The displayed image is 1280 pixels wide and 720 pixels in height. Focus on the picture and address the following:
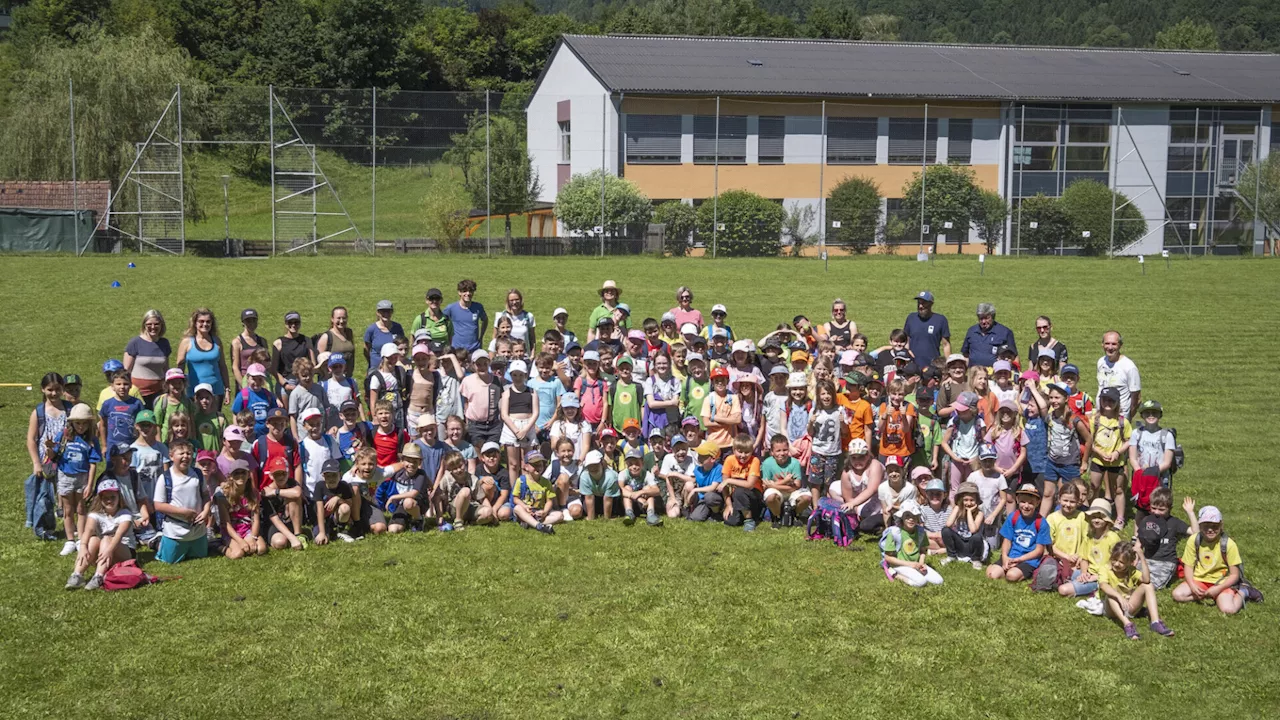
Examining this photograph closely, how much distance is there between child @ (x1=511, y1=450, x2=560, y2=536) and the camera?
11.3 m

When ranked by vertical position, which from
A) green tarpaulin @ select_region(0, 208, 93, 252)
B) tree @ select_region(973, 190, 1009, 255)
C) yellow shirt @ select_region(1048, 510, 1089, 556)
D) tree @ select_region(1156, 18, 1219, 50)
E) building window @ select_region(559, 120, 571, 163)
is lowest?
yellow shirt @ select_region(1048, 510, 1089, 556)

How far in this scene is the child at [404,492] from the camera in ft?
36.2

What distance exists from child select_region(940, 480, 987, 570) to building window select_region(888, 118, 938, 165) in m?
34.4

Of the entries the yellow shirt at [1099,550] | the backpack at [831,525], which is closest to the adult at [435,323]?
the backpack at [831,525]

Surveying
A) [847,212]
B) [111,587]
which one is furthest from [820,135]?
[111,587]

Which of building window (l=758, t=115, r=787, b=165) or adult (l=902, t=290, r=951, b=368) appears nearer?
adult (l=902, t=290, r=951, b=368)

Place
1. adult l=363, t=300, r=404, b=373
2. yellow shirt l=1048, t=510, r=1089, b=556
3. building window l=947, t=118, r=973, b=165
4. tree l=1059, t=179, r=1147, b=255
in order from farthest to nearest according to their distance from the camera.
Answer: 1. building window l=947, t=118, r=973, b=165
2. tree l=1059, t=179, r=1147, b=255
3. adult l=363, t=300, r=404, b=373
4. yellow shirt l=1048, t=510, r=1089, b=556

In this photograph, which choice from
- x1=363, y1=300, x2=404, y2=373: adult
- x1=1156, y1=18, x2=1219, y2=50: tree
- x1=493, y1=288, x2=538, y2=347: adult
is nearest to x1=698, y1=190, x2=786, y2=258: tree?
x1=493, y1=288, x2=538, y2=347: adult

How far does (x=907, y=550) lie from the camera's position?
1019 centimetres

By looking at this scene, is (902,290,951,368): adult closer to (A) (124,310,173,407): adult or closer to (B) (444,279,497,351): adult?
(B) (444,279,497,351): adult

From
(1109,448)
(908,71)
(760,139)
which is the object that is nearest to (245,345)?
(1109,448)

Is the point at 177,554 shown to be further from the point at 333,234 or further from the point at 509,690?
the point at 333,234

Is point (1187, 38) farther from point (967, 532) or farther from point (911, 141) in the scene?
point (967, 532)

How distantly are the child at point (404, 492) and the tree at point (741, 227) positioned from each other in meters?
25.4
